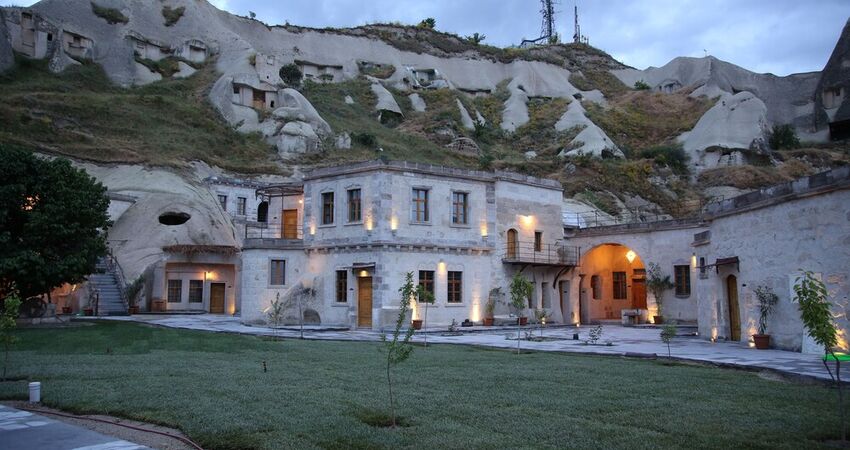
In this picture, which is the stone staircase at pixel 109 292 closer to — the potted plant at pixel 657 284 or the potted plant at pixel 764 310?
the potted plant at pixel 657 284

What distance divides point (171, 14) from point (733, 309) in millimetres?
95231

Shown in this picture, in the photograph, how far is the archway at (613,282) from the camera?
38500 mm

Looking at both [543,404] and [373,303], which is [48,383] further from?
[373,303]

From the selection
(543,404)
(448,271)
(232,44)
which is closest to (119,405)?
(543,404)

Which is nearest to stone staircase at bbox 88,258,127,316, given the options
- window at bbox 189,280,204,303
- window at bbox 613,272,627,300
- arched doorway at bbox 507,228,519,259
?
window at bbox 189,280,204,303

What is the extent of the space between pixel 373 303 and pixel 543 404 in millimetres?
19780

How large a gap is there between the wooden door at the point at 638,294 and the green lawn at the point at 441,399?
24100 mm

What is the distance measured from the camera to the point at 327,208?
31.2 meters

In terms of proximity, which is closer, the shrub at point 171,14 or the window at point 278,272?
the window at point 278,272

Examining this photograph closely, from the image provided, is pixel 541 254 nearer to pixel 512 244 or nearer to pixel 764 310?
pixel 512 244

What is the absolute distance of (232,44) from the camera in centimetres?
9319

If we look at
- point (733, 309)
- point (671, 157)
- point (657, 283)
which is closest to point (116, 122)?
point (657, 283)

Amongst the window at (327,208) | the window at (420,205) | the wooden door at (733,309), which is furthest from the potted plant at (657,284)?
the window at (327,208)

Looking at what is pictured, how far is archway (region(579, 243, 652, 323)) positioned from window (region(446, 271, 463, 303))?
34.7 feet
